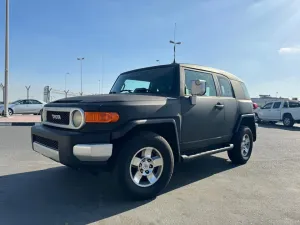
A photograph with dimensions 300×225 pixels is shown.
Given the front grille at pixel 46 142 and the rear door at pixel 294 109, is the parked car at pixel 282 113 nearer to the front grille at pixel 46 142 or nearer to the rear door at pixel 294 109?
the rear door at pixel 294 109

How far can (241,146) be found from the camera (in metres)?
5.76

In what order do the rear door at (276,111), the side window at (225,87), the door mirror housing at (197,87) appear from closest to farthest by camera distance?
the door mirror housing at (197,87), the side window at (225,87), the rear door at (276,111)

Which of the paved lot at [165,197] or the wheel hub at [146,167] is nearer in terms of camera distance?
the paved lot at [165,197]

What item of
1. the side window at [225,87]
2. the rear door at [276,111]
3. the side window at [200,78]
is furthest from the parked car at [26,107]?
the side window at [200,78]

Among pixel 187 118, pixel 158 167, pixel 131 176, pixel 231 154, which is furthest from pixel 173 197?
pixel 231 154

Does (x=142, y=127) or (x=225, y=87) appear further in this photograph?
(x=225, y=87)

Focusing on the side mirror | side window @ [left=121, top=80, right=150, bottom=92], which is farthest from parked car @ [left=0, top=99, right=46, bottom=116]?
the side mirror

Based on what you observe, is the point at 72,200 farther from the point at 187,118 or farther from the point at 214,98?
the point at 214,98

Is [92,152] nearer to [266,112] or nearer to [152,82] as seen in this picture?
[152,82]

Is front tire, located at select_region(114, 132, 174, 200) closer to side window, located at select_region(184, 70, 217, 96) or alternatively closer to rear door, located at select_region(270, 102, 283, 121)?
side window, located at select_region(184, 70, 217, 96)

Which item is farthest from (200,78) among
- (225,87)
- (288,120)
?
(288,120)

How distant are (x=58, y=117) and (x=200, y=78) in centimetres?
257

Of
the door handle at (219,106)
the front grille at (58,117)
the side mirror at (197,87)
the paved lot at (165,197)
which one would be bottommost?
the paved lot at (165,197)

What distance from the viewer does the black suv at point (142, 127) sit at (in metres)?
3.42
